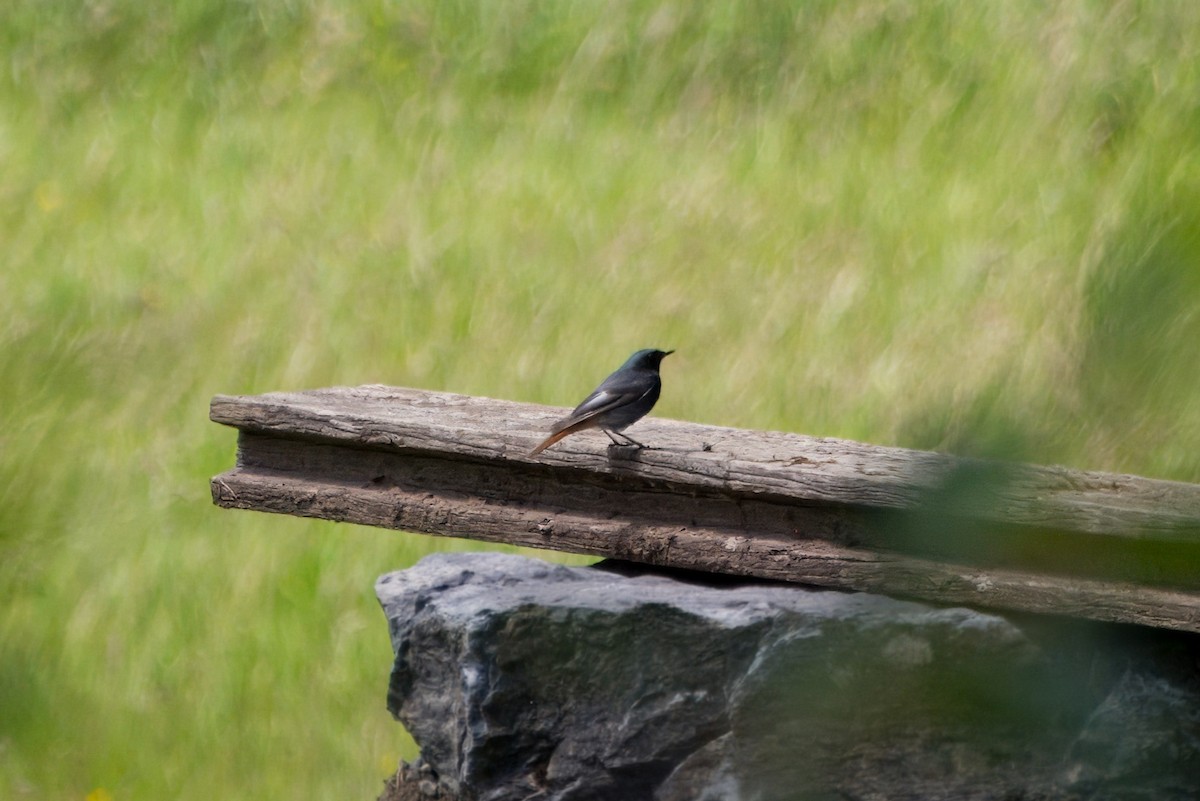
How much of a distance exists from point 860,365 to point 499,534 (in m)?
3.35

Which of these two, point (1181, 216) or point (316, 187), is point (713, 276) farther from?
point (1181, 216)

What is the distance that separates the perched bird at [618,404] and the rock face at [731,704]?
397 mm

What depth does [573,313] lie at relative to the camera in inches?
289

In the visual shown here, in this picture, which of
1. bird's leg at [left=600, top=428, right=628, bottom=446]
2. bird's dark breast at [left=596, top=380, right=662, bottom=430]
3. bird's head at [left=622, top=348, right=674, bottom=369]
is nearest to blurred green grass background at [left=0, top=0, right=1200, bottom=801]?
bird's head at [left=622, top=348, right=674, bottom=369]

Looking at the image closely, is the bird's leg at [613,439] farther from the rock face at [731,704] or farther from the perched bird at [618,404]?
the rock face at [731,704]

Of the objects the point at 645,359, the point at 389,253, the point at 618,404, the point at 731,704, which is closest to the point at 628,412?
the point at 618,404

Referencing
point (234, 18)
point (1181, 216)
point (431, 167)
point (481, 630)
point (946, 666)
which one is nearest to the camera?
point (1181, 216)

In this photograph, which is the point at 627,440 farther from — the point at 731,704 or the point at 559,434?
the point at 731,704

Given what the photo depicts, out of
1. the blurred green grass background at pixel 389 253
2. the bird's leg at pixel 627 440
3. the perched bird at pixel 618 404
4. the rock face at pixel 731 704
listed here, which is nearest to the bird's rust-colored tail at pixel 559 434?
the perched bird at pixel 618 404

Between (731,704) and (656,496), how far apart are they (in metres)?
0.56

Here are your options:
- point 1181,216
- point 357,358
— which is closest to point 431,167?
point 357,358

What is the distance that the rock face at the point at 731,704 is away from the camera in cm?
301

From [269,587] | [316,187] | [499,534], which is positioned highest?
[316,187]

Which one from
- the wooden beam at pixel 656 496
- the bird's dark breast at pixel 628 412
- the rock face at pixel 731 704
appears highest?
the bird's dark breast at pixel 628 412
